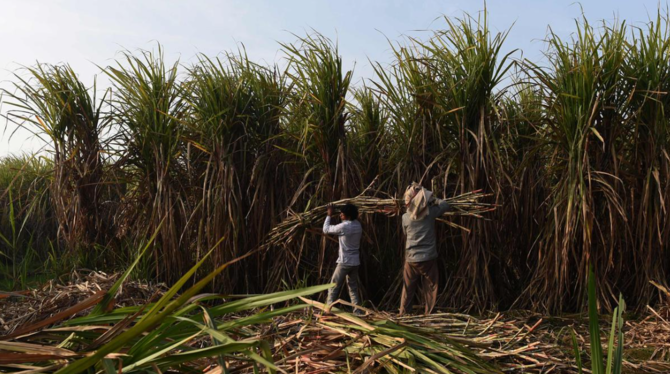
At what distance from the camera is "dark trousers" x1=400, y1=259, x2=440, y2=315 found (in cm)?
510

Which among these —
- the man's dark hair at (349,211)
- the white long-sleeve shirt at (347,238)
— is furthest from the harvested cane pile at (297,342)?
the man's dark hair at (349,211)

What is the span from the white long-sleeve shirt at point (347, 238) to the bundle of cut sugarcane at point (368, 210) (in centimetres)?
17

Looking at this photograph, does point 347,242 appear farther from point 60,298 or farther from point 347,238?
point 60,298

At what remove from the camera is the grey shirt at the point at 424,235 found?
501cm

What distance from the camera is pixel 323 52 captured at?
5586mm

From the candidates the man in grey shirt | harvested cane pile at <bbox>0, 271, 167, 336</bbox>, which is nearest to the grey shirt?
the man in grey shirt

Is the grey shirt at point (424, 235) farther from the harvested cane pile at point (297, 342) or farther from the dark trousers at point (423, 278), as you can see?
the harvested cane pile at point (297, 342)

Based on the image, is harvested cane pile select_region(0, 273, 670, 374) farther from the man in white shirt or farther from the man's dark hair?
the man's dark hair

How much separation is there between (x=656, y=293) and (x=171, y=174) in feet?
15.3

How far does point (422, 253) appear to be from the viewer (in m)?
5.05

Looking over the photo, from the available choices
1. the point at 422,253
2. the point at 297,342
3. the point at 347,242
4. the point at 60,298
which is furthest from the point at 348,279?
the point at 297,342

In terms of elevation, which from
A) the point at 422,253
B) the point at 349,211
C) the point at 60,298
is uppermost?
the point at 349,211

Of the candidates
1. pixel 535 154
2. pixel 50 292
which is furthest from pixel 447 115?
pixel 50 292

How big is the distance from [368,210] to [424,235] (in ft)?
1.88
